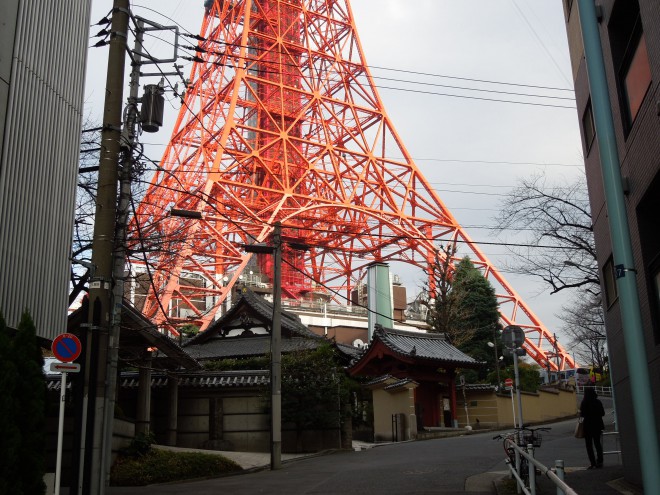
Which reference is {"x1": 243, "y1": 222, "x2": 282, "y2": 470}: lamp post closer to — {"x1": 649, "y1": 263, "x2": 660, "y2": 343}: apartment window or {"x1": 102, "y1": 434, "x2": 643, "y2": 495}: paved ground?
{"x1": 102, "y1": 434, "x2": 643, "y2": 495}: paved ground

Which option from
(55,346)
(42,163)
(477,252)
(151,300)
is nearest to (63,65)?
(42,163)

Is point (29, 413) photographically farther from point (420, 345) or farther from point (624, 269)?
point (420, 345)

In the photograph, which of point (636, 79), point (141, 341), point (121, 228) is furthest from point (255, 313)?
point (636, 79)

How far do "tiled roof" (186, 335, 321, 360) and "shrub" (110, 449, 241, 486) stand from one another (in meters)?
9.84

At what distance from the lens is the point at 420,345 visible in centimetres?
2500

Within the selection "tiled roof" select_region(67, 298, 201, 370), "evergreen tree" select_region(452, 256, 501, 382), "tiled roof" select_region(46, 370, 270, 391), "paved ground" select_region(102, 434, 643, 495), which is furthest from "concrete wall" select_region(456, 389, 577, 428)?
"tiled roof" select_region(67, 298, 201, 370)

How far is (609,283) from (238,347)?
681 inches

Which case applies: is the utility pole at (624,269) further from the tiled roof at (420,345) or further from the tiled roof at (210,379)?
the tiled roof at (420,345)

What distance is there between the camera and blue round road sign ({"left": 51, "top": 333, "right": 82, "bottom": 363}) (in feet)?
24.8

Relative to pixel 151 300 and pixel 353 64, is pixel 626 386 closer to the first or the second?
pixel 151 300

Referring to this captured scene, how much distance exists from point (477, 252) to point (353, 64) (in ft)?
48.0

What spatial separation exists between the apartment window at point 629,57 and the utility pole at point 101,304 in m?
6.00

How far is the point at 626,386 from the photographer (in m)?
9.60

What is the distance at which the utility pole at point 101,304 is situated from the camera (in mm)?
8094
